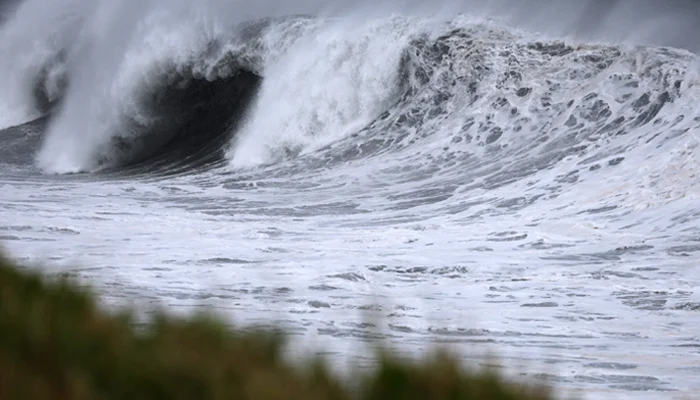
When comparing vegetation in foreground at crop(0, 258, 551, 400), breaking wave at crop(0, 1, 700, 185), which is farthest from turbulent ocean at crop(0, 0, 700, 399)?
vegetation in foreground at crop(0, 258, 551, 400)

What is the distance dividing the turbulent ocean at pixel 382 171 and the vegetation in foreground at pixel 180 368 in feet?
1.19

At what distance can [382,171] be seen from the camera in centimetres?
1812

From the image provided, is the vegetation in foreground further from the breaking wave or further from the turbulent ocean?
the breaking wave

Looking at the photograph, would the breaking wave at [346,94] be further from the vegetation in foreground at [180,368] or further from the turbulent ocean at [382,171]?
the vegetation in foreground at [180,368]

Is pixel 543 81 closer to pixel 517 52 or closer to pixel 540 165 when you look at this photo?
pixel 517 52

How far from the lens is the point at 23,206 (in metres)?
14.7

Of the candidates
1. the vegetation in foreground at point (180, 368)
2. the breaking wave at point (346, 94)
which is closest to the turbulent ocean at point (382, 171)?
the breaking wave at point (346, 94)

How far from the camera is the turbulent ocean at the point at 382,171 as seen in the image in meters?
8.58

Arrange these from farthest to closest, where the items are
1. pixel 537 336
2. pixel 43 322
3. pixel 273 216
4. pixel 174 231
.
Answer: pixel 273 216
pixel 174 231
pixel 537 336
pixel 43 322

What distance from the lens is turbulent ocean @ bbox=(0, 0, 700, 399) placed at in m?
8.58

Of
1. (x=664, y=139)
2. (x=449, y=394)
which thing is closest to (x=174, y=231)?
(x=664, y=139)

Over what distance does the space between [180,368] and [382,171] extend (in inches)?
637

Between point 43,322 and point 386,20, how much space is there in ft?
70.9

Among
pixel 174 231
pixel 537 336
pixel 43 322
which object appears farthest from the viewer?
pixel 174 231
